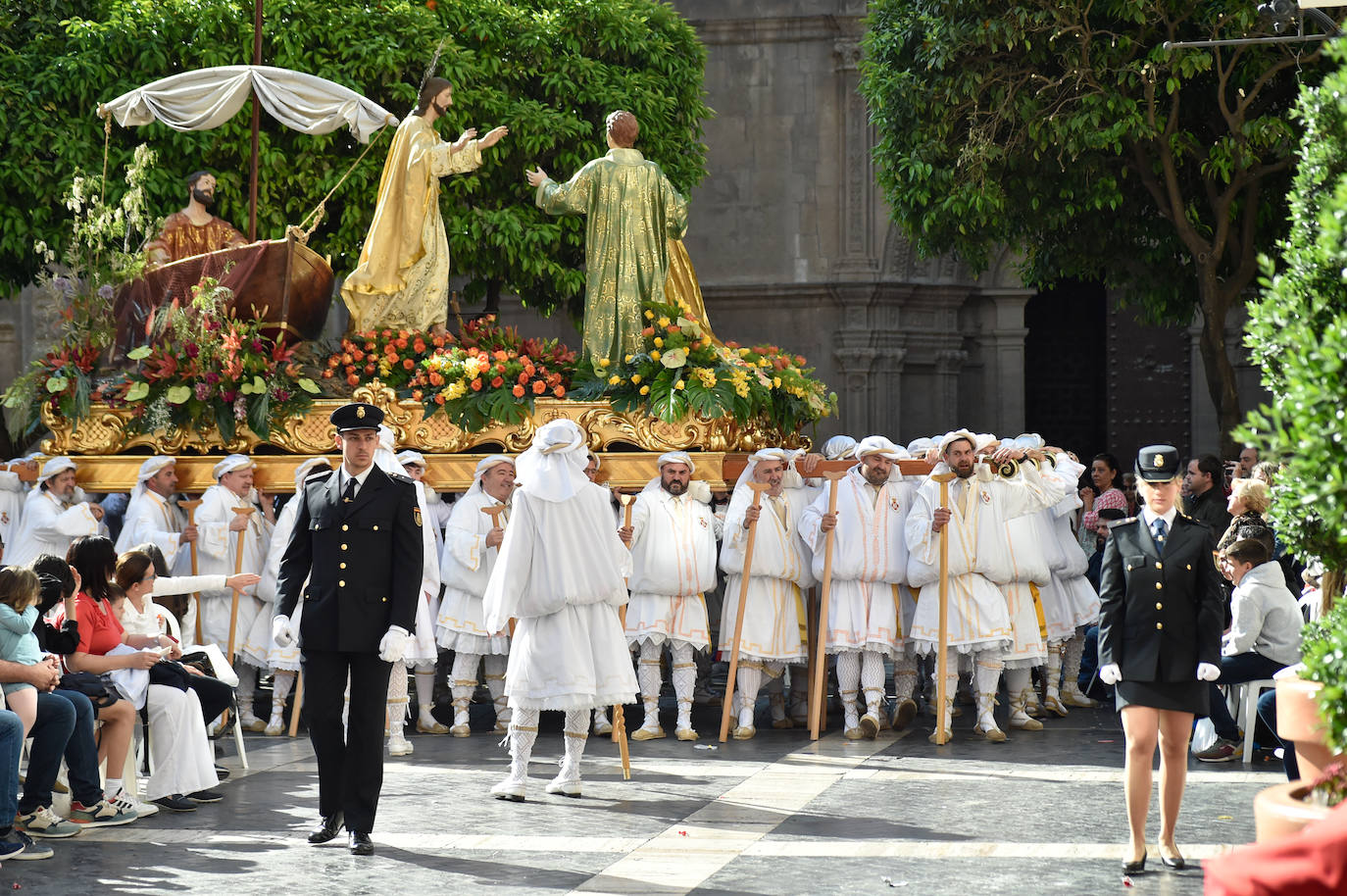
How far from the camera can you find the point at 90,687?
822 centimetres

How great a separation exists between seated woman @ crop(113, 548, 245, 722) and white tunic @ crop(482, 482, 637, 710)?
1636 millimetres

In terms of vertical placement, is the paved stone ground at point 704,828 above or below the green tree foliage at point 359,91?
below

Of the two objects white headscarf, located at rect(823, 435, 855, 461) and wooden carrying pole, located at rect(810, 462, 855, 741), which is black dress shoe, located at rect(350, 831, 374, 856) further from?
white headscarf, located at rect(823, 435, 855, 461)

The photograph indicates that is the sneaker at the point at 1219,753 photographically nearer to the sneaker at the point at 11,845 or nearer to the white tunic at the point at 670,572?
the white tunic at the point at 670,572

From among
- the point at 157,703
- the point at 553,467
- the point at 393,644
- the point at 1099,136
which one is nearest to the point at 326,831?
the point at 393,644

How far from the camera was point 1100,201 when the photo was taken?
1517 cm

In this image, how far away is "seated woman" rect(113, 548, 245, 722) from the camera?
9047 millimetres

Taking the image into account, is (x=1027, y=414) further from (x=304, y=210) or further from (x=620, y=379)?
(x=620, y=379)

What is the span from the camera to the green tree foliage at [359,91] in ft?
56.5

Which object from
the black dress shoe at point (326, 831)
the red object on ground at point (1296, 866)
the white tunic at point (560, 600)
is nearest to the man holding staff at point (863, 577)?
the white tunic at point (560, 600)

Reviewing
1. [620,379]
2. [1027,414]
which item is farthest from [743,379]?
[1027,414]

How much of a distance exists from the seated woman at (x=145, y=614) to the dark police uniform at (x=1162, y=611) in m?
4.79

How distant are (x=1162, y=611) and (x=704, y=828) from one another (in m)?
2.41

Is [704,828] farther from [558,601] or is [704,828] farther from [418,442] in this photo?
[418,442]
